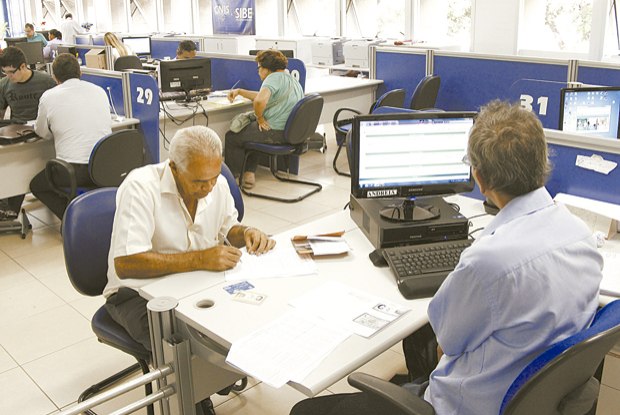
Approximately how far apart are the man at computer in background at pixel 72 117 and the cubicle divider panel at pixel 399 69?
9.11ft

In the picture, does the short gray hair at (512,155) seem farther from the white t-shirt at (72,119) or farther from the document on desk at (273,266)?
the white t-shirt at (72,119)

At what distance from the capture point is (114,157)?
151 inches

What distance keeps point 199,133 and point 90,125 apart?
2268 millimetres

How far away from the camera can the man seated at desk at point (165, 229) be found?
1.97m

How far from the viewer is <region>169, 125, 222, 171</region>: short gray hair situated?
6.54 ft

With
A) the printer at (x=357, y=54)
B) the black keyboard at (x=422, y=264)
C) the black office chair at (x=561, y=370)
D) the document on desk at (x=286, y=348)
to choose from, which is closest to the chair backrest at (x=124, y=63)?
the printer at (x=357, y=54)

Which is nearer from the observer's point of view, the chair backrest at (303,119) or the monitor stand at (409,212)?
the monitor stand at (409,212)

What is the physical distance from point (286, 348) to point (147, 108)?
3.31 m

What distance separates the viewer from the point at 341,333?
63.2 inches

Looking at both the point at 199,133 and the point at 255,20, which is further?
the point at 255,20

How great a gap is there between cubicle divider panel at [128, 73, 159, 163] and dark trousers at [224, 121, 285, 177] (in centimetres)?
86

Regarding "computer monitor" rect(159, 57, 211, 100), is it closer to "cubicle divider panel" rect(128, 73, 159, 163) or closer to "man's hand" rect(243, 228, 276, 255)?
"cubicle divider panel" rect(128, 73, 159, 163)

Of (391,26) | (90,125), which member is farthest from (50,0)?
(90,125)

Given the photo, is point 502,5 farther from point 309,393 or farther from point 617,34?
point 309,393
